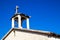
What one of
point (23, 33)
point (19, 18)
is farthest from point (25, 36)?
point (19, 18)

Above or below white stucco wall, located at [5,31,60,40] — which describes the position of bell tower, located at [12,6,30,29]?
above

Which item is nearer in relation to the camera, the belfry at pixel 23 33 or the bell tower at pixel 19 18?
the belfry at pixel 23 33

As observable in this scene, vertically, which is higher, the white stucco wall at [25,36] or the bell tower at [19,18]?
the bell tower at [19,18]

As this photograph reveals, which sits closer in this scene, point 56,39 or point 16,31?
point 56,39

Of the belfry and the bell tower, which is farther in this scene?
the bell tower

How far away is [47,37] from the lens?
23.1 meters

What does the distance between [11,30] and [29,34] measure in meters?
2.72

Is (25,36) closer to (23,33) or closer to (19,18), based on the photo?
(23,33)

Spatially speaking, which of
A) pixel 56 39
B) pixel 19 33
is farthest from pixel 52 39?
pixel 19 33

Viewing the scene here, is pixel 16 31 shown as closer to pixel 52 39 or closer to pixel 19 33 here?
pixel 19 33

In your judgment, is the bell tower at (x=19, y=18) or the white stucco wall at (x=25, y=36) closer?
the white stucco wall at (x=25, y=36)

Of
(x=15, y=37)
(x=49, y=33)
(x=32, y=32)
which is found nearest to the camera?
(x=49, y=33)

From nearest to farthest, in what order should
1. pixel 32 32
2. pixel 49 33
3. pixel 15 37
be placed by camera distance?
pixel 49 33, pixel 32 32, pixel 15 37

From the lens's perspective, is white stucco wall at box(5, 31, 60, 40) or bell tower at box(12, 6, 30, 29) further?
bell tower at box(12, 6, 30, 29)
